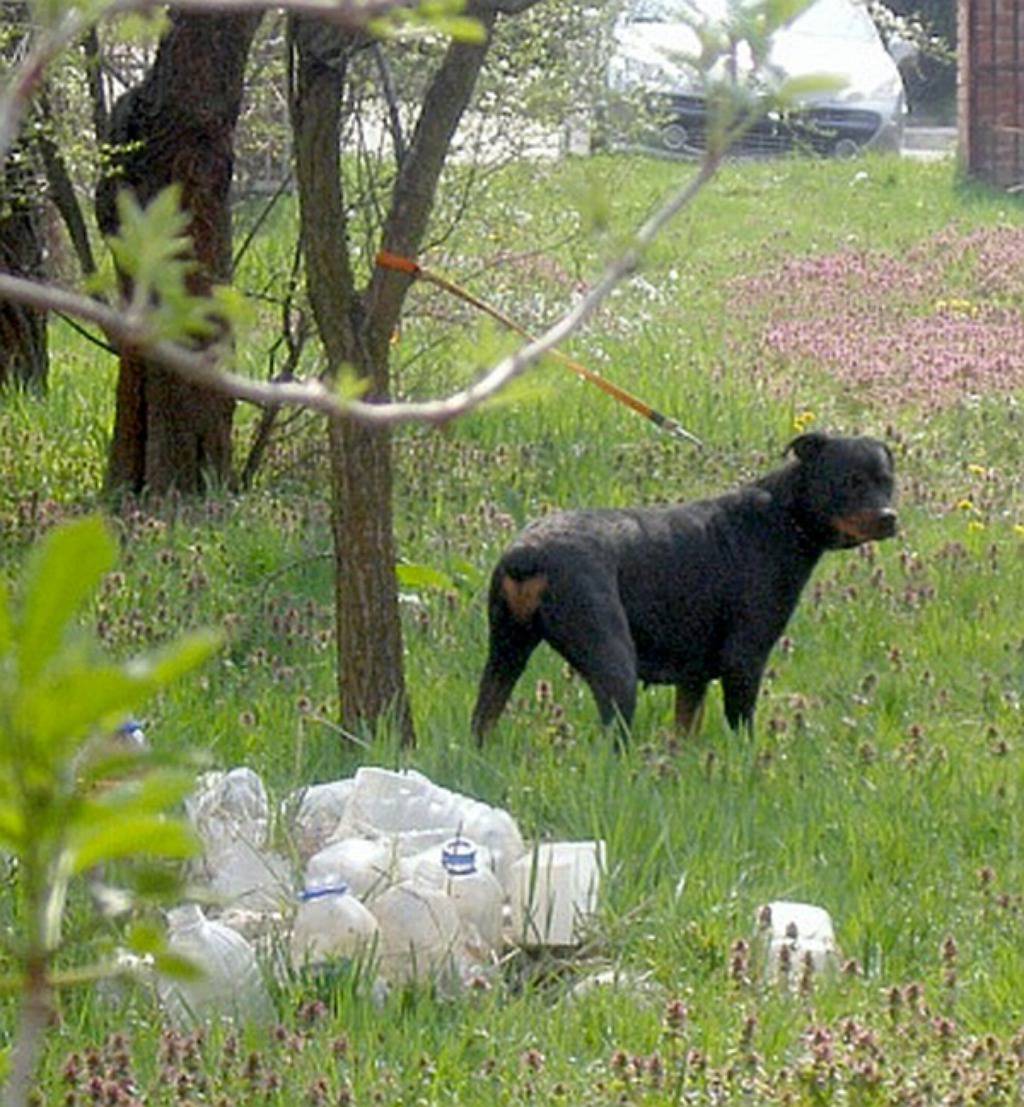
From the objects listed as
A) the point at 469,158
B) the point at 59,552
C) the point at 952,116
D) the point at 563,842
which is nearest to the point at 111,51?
the point at 469,158

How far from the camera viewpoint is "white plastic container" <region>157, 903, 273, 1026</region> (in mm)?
4758

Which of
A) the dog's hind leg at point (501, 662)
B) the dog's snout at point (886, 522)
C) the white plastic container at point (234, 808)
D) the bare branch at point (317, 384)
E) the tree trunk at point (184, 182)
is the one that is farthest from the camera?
the tree trunk at point (184, 182)

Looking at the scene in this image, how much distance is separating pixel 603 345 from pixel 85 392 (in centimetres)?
287

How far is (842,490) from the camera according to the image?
7.54 m

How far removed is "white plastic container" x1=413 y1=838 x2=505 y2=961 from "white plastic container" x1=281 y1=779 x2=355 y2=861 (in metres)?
0.45

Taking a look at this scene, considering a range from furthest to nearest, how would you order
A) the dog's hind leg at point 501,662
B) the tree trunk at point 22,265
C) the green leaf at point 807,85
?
the tree trunk at point 22,265 < the dog's hind leg at point 501,662 < the green leaf at point 807,85

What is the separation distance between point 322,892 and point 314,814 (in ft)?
2.23

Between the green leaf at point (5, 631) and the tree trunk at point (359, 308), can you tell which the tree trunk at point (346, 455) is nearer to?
the tree trunk at point (359, 308)

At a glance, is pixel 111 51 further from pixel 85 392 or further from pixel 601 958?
pixel 601 958

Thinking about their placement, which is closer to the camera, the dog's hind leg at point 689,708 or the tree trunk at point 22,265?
the dog's hind leg at point 689,708

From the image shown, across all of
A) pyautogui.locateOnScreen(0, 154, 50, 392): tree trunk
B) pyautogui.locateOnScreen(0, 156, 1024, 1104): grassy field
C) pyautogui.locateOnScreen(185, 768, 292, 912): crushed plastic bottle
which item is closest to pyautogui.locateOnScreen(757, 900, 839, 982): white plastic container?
pyautogui.locateOnScreen(0, 156, 1024, 1104): grassy field

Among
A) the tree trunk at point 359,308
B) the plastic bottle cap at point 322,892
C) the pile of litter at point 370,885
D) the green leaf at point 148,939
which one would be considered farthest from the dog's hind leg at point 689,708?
the green leaf at point 148,939

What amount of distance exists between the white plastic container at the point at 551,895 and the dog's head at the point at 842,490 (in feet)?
7.96

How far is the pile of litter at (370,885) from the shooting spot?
4918 millimetres
